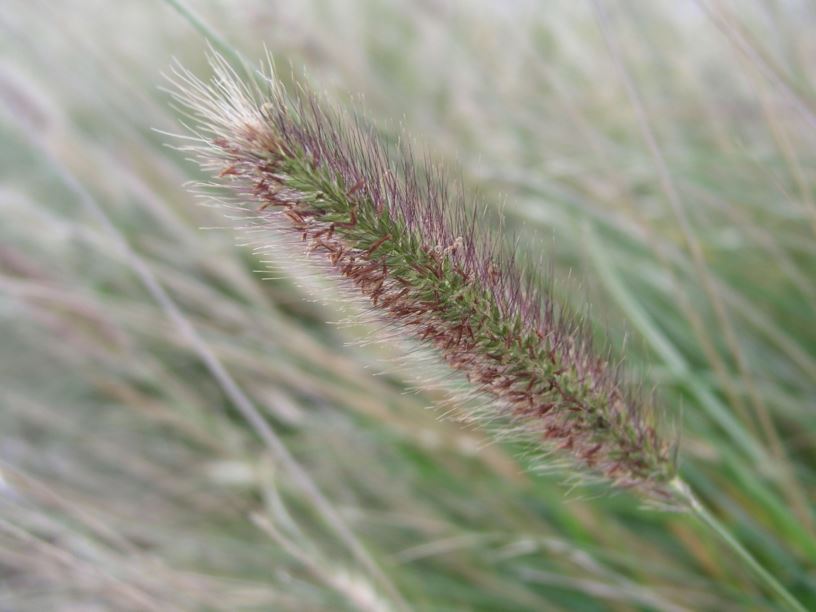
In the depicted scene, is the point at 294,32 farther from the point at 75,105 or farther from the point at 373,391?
the point at 75,105

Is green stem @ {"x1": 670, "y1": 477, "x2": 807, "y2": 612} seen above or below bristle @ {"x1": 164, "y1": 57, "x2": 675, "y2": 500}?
below

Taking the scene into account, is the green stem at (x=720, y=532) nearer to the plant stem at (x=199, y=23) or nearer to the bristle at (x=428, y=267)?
the bristle at (x=428, y=267)

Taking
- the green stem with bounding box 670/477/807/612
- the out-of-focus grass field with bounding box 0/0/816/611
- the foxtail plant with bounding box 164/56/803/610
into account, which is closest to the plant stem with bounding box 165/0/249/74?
the foxtail plant with bounding box 164/56/803/610

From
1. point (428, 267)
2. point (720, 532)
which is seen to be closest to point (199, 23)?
point (428, 267)

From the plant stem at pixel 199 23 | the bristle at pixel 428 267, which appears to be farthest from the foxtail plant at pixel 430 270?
the plant stem at pixel 199 23

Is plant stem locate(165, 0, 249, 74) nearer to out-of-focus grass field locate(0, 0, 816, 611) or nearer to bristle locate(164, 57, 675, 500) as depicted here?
bristle locate(164, 57, 675, 500)
